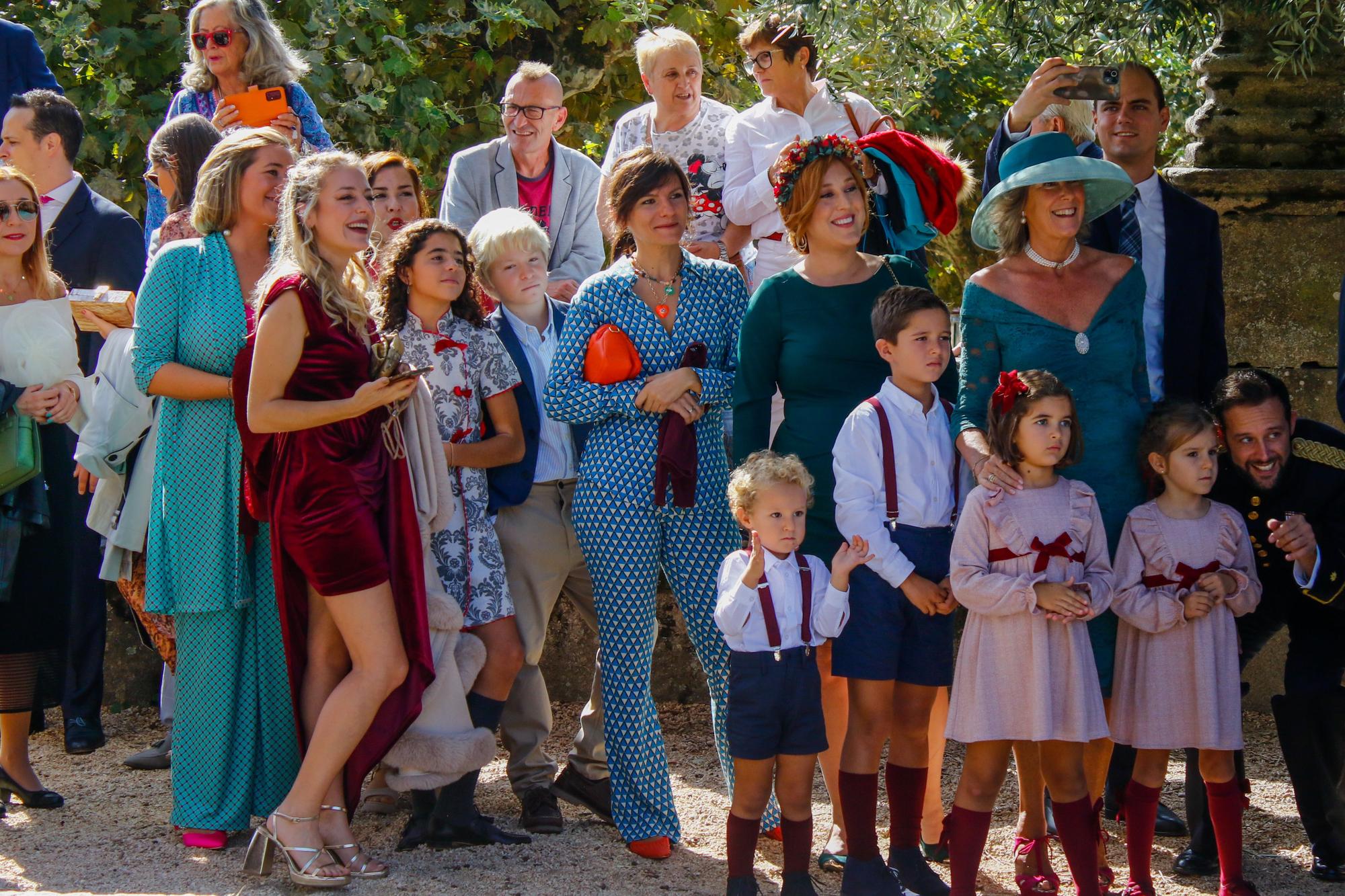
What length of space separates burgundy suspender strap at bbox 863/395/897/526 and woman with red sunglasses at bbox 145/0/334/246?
8.82 ft

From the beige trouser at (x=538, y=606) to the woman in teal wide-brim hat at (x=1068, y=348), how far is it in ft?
4.38

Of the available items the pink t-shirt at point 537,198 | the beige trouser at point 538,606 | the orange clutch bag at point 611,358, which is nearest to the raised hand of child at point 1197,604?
the orange clutch bag at point 611,358

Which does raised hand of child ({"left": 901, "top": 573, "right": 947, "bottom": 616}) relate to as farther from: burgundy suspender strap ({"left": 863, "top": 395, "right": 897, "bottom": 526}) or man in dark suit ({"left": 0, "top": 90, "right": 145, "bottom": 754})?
man in dark suit ({"left": 0, "top": 90, "right": 145, "bottom": 754})

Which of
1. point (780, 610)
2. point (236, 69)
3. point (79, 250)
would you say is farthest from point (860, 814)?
point (236, 69)

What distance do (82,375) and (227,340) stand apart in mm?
977

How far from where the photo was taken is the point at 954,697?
4.09m

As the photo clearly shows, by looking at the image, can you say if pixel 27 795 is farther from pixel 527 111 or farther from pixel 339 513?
pixel 527 111

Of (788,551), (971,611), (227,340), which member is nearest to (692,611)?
(788,551)

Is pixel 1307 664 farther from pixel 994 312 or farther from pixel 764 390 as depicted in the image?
pixel 764 390

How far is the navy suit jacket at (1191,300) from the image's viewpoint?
4750mm

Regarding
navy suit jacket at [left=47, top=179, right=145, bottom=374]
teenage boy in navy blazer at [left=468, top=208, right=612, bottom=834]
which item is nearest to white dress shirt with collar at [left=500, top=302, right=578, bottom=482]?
teenage boy in navy blazer at [left=468, top=208, right=612, bottom=834]

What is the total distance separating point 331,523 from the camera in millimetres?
4191

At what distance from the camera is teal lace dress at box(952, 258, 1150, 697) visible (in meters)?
4.25

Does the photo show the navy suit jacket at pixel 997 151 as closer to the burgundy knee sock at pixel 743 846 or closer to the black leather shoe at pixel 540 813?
the burgundy knee sock at pixel 743 846
